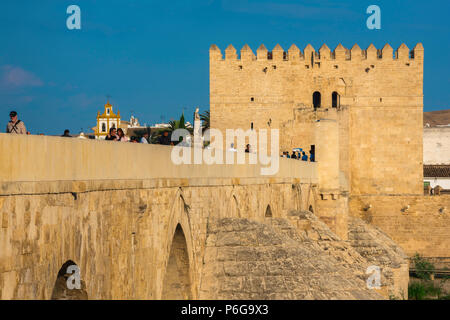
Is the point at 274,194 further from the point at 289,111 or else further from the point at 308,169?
the point at 289,111

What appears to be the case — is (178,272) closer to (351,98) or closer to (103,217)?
(103,217)

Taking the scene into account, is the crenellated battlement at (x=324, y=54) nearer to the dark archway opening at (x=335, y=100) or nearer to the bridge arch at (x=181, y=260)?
the dark archway opening at (x=335, y=100)

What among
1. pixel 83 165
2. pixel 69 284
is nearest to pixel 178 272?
pixel 83 165

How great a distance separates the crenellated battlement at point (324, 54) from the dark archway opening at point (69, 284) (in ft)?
95.1

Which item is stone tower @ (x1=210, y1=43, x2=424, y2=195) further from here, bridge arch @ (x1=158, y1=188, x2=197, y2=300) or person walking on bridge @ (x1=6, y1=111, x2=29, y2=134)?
person walking on bridge @ (x1=6, y1=111, x2=29, y2=134)

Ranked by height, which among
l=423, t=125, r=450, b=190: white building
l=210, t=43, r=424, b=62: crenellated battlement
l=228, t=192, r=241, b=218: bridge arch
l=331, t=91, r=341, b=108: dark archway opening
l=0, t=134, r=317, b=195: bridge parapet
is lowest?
l=228, t=192, r=241, b=218: bridge arch

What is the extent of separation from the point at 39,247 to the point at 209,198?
20.7 feet

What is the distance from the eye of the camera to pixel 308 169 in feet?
76.7

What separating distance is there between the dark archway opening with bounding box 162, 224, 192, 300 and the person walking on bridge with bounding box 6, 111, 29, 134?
3077 millimetres

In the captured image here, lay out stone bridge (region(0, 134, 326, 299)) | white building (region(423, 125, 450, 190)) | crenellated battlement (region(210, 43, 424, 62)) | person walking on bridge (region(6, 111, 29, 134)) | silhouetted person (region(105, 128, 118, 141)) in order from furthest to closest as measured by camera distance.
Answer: white building (region(423, 125, 450, 190)), crenellated battlement (region(210, 43, 424, 62)), silhouetted person (region(105, 128, 118, 141)), person walking on bridge (region(6, 111, 29, 134)), stone bridge (region(0, 134, 326, 299))

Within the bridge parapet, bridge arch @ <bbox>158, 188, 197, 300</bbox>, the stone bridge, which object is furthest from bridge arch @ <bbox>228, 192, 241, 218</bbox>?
bridge arch @ <bbox>158, 188, 197, 300</bbox>

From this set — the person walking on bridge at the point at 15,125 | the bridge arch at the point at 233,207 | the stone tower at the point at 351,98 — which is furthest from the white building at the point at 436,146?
the person walking on bridge at the point at 15,125

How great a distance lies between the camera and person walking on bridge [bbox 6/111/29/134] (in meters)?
7.49

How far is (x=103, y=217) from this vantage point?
21.9 feet
